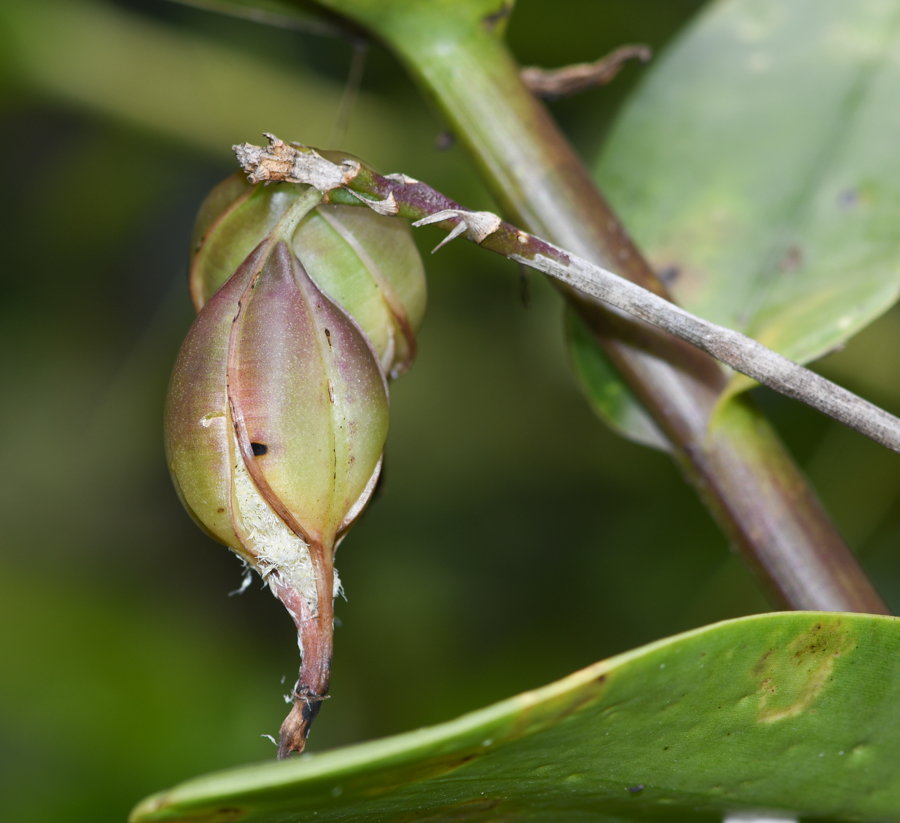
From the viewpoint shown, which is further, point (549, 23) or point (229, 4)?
point (549, 23)

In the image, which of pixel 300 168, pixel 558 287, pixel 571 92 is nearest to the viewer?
pixel 300 168

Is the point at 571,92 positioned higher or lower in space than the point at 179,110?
lower

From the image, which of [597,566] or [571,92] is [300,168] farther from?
[597,566]

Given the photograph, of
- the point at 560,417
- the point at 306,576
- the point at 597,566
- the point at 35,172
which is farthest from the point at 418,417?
the point at 306,576

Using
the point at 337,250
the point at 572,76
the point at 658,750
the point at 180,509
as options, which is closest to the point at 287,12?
the point at 572,76

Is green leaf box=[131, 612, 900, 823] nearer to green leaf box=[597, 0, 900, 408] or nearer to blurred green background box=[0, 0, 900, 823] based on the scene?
green leaf box=[597, 0, 900, 408]

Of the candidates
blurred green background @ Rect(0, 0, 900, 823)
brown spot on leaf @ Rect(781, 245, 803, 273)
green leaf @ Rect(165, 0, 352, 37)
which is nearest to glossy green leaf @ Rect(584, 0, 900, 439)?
brown spot on leaf @ Rect(781, 245, 803, 273)

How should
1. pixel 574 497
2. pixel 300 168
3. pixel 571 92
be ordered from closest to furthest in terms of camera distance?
pixel 300 168, pixel 571 92, pixel 574 497

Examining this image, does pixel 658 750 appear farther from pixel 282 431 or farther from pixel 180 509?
pixel 180 509
